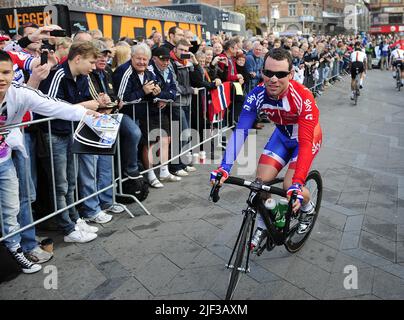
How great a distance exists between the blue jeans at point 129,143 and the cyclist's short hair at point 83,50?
1096 mm

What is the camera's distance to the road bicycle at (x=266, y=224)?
10.5ft

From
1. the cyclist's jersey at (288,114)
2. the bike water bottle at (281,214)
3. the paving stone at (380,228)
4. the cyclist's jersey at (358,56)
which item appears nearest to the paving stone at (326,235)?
the paving stone at (380,228)

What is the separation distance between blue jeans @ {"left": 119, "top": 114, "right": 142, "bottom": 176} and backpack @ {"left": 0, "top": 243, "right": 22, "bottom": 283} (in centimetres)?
207

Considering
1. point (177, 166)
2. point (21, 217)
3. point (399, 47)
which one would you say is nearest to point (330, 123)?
point (177, 166)

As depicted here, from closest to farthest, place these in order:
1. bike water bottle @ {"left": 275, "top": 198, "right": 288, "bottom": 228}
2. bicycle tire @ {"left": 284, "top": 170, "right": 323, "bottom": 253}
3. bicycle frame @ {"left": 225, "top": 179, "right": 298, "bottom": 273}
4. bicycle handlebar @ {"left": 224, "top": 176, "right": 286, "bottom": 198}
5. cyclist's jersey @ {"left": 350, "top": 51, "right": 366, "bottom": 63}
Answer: bicycle handlebar @ {"left": 224, "top": 176, "right": 286, "bottom": 198} → bicycle frame @ {"left": 225, "top": 179, "right": 298, "bottom": 273} → bike water bottle @ {"left": 275, "top": 198, "right": 288, "bottom": 228} → bicycle tire @ {"left": 284, "top": 170, "right": 323, "bottom": 253} → cyclist's jersey @ {"left": 350, "top": 51, "right": 366, "bottom": 63}

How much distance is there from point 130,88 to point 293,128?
256 cm

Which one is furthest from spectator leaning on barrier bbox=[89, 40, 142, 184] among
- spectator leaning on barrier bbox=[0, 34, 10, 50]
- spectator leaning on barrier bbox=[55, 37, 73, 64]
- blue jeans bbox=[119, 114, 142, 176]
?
spectator leaning on barrier bbox=[0, 34, 10, 50]

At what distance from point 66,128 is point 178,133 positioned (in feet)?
8.70

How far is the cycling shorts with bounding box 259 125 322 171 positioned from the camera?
13.4 ft

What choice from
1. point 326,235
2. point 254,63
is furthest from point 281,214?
point 254,63

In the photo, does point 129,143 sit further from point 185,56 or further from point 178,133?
point 185,56

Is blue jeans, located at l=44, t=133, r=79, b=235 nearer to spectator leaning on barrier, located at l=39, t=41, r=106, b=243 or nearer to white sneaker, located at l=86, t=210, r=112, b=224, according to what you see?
spectator leaning on barrier, located at l=39, t=41, r=106, b=243

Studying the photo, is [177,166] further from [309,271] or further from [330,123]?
[330,123]

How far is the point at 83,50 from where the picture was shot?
4375 millimetres
